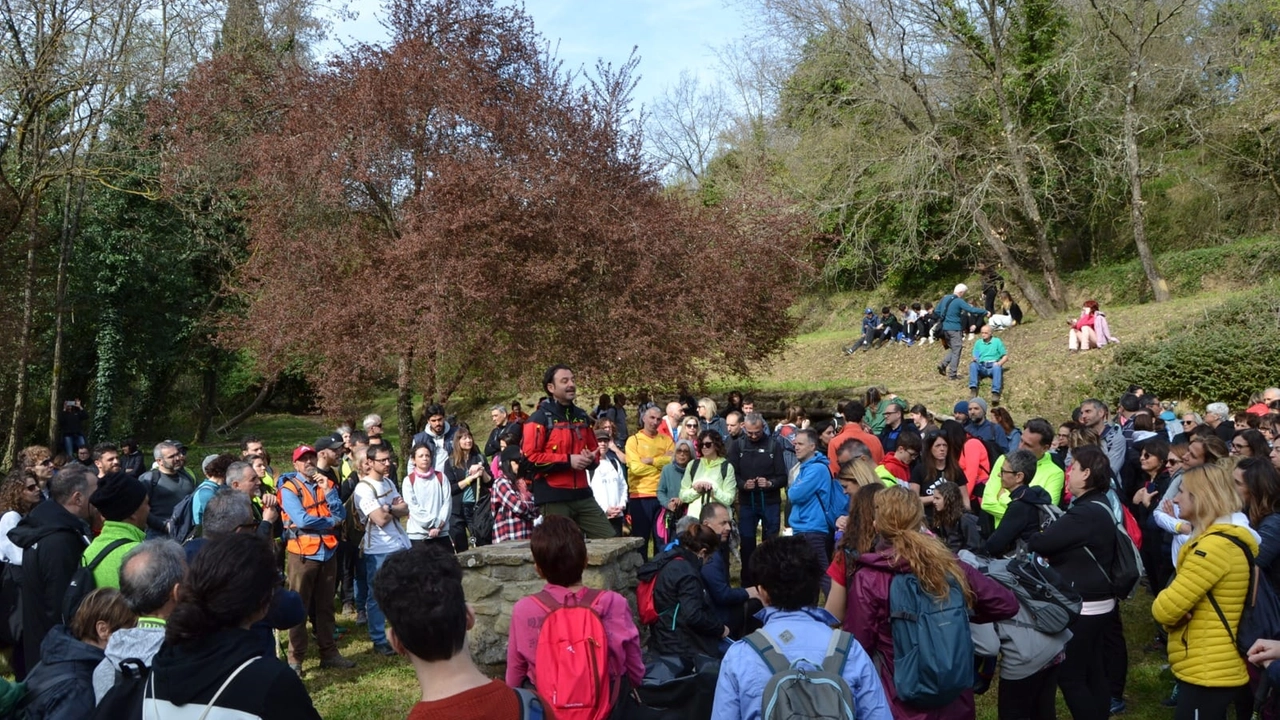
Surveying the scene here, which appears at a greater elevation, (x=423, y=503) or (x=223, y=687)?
(x=223, y=687)

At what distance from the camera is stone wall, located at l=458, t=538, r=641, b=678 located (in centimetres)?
620

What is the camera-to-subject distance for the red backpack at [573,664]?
3930 millimetres

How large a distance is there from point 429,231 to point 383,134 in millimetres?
2108

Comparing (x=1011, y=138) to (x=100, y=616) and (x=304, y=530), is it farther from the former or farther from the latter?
(x=100, y=616)

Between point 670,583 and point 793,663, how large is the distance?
187cm

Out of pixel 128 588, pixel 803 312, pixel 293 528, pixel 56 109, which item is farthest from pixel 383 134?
pixel 803 312

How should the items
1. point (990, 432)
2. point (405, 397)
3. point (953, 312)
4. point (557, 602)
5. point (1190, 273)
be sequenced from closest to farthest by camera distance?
point (557, 602), point (990, 432), point (405, 397), point (953, 312), point (1190, 273)

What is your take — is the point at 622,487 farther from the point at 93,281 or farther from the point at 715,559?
the point at 93,281

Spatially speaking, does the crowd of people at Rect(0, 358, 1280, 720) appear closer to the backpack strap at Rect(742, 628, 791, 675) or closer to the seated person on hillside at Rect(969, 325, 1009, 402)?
the backpack strap at Rect(742, 628, 791, 675)

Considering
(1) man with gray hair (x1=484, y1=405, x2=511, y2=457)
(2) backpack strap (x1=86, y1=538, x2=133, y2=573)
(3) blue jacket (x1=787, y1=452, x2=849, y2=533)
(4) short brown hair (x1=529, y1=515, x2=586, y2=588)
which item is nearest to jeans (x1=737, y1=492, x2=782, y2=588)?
(3) blue jacket (x1=787, y1=452, x2=849, y2=533)

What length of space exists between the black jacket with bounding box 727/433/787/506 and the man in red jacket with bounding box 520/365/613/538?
7.44 ft

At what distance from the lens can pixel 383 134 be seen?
15.7m

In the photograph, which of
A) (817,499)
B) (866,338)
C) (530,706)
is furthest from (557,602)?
(866,338)

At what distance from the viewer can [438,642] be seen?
2668 mm
